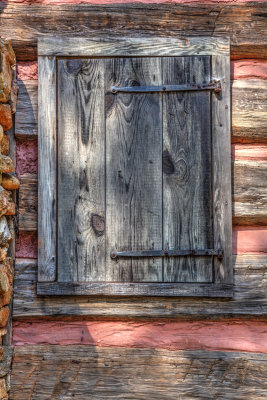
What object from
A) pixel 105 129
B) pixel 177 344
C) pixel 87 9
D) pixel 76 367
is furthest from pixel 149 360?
pixel 87 9

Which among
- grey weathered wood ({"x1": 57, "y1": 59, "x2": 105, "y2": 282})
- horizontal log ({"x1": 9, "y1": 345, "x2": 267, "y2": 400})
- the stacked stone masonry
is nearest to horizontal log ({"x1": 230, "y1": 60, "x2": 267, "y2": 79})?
grey weathered wood ({"x1": 57, "y1": 59, "x2": 105, "y2": 282})

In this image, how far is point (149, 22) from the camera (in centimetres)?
227

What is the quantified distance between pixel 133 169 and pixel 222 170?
44cm

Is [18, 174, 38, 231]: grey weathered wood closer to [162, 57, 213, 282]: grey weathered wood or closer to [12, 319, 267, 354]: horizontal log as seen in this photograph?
[12, 319, 267, 354]: horizontal log

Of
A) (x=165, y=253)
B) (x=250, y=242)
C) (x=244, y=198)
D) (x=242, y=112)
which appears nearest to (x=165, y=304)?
(x=165, y=253)

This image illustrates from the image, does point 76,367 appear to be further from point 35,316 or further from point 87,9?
point 87,9

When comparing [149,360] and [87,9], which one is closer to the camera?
[149,360]

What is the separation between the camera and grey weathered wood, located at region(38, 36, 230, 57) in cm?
224

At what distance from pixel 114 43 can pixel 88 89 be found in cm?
27

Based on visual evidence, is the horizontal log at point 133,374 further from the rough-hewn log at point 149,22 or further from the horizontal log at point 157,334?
the rough-hewn log at point 149,22

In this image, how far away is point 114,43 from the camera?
2252 millimetres

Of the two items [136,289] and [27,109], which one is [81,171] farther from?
[136,289]

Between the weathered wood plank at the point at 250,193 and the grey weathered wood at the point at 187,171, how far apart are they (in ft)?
0.48

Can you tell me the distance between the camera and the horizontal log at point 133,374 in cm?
210
